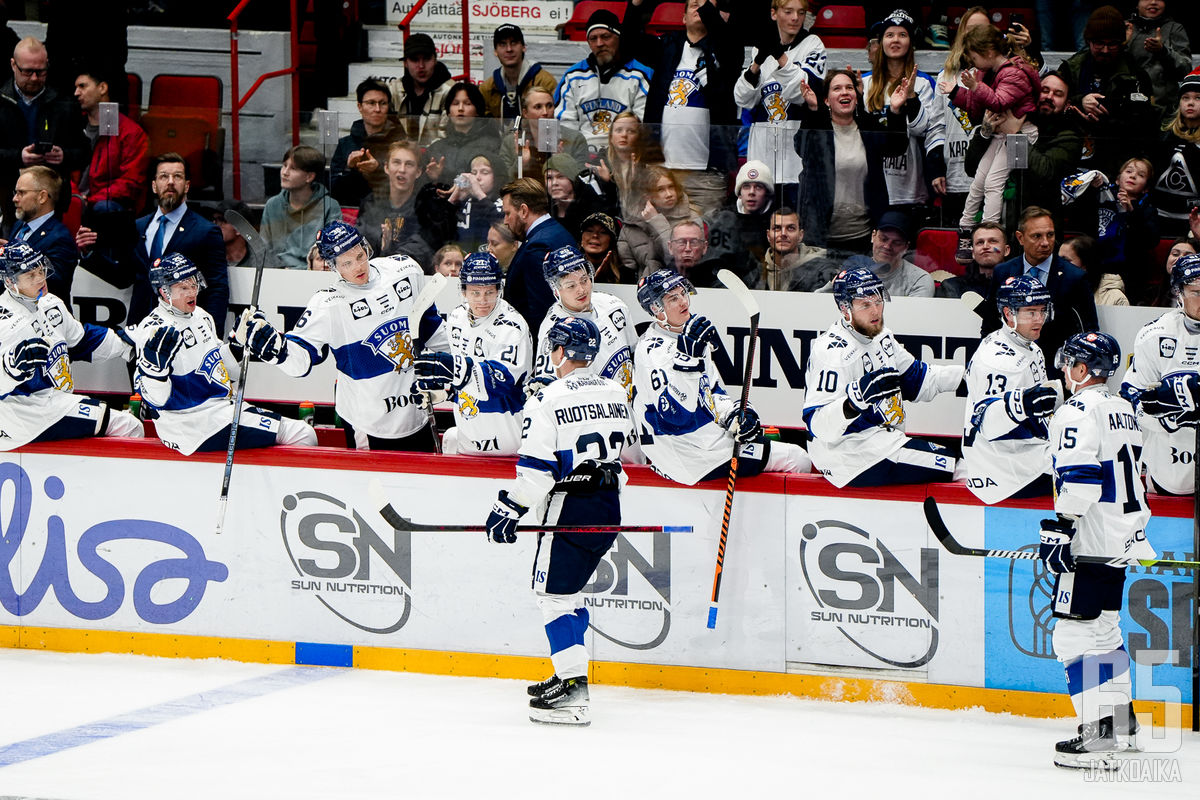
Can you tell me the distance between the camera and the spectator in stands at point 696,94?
7.79 metres

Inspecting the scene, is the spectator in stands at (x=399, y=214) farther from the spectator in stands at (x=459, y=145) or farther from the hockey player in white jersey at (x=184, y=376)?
the hockey player in white jersey at (x=184, y=376)

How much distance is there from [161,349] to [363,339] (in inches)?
37.6

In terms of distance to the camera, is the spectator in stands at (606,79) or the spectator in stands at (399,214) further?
the spectator in stands at (606,79)

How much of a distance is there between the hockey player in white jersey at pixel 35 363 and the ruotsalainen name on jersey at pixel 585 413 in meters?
2.72

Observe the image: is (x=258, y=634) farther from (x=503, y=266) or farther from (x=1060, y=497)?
(x=1060, y=497)

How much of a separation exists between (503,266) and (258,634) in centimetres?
214

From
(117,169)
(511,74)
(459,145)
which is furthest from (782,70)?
(117,169)

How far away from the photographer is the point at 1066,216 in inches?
289

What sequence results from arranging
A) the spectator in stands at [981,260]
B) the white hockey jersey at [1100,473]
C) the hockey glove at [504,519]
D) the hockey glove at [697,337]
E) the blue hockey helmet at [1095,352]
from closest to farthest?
the white hockey jersey at [1100,473] → the blue hockey helmet at [1095,352] → the hockey glove at [504,519] → the hockey glove at [697,337] → the spectator in stands at [981,260]

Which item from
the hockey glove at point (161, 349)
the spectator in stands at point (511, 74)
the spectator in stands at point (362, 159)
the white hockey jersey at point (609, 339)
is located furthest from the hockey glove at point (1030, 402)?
the hockey glove at point (161, 349)

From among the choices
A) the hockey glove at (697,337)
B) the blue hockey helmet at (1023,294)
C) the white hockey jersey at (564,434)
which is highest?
the blue hockey helmet at (1023,294)

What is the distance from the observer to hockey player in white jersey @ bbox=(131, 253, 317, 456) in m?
7.90

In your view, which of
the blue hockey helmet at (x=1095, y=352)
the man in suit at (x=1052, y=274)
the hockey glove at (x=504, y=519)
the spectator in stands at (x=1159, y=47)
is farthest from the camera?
the spectator in stands at (x=1159, y=47)

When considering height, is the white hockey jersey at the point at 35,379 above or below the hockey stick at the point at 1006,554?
above
